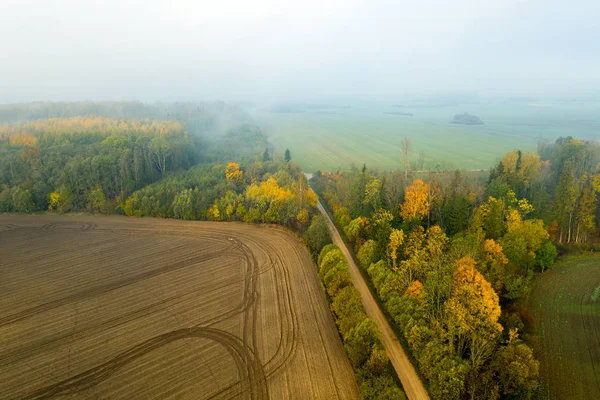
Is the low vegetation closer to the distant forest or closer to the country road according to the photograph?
the country road

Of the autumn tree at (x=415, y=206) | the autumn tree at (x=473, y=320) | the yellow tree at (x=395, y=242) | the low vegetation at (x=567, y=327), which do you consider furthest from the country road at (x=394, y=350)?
the autumn tree at (x=415, y=206)

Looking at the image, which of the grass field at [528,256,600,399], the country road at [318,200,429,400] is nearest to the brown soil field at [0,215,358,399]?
the country road at [318,200,429,400]

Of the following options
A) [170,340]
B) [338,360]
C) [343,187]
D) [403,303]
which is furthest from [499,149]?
[170,340]

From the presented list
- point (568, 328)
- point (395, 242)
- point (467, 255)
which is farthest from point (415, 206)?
point (568, 328)

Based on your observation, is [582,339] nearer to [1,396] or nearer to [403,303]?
[403,303]

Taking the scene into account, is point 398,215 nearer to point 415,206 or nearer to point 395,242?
point 415,206

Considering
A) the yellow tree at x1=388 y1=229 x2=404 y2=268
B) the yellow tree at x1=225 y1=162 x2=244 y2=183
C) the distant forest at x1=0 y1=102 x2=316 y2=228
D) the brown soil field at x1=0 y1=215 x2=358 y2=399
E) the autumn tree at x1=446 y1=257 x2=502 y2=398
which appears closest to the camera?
the autumn tree at x1=446 y1=257 x2=502 y2=398
